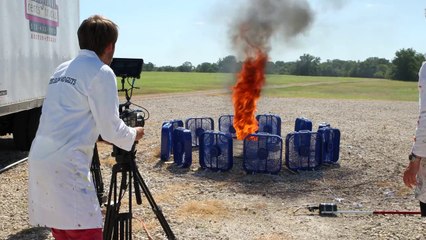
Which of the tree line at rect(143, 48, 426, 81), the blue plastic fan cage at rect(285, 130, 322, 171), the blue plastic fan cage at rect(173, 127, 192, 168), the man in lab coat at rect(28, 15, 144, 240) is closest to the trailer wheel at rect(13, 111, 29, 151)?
the blue plastic fan cage at rect(173, 127, 192, 168)

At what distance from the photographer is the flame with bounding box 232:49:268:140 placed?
1039 centimetres

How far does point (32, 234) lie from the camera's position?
5.47 meters

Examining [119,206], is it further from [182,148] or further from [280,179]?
[182,148]

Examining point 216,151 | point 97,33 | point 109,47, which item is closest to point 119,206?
point 109,47

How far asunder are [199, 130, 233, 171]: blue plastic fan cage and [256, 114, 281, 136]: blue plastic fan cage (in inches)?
116

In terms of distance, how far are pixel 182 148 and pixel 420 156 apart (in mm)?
5747

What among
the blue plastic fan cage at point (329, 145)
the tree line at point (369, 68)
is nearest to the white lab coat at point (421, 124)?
the blue plastic fan cage at point (329, 145)

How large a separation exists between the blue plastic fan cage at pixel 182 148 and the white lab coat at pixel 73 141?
5.86m

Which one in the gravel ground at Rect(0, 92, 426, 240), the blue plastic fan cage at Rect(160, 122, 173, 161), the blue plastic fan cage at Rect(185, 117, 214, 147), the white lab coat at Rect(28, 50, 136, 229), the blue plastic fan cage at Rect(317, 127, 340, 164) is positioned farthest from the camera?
the blue plastic fan cage at Rect(185, 117, 214, 147)

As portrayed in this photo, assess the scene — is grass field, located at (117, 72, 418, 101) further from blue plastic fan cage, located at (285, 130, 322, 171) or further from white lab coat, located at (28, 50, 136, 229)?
white lab coat, located at (28, 50, 136, 229)

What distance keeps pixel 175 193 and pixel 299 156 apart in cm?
263

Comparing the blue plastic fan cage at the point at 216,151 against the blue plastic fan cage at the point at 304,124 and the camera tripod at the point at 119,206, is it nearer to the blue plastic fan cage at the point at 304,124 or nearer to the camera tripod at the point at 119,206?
the blue plastic fan cage at the point at 304,124

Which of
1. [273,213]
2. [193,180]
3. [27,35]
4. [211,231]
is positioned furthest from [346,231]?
[27,35]

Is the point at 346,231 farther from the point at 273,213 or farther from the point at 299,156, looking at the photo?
the point at 299,156
